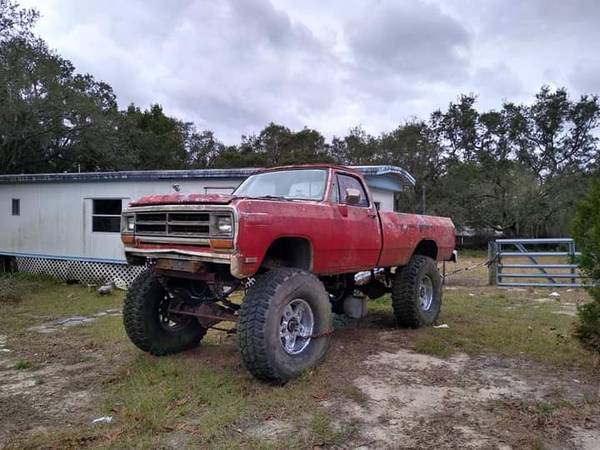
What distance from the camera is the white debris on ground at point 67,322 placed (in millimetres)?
7484

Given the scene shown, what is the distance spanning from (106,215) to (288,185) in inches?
331

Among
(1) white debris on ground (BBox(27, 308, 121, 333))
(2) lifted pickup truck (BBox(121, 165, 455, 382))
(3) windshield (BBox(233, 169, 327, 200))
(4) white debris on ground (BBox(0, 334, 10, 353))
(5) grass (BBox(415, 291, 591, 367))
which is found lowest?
(4) white debris on ground (BBox(0, 334, 10, 353))

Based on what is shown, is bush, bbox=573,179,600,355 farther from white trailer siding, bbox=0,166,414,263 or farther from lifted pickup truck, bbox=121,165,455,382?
white trailer siding, bbox=0,166,414,263

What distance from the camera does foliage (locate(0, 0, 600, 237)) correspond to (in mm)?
20781

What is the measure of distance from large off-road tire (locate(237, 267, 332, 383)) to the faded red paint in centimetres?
30

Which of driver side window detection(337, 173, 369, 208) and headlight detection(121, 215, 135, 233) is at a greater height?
driver side window detection(337, 173, 369, 208)

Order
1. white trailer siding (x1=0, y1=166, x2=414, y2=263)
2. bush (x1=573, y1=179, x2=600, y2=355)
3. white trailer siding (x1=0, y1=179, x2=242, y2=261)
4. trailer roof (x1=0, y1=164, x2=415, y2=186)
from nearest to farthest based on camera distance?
bush (x1=573, y1=179, x2=600, y2=355) → trailer roof (x1=0, y1=164, x2=415, y2=186) → white trailer siding (x1=0, y1=166, x2=414, y2=263) → white trailer siding (x1=0, y1=179, x2=242, y2=261)

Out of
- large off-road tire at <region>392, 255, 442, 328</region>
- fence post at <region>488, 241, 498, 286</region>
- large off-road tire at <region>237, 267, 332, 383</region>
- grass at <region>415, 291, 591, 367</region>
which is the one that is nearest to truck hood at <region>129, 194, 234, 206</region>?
large off-road tire at <region>237, 267, 332, 383</region>

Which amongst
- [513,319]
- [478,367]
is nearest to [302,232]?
[478,367]

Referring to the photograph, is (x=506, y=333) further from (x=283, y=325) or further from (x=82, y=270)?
(x=82, y=270)

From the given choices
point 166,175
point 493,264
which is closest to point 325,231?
point 166,175

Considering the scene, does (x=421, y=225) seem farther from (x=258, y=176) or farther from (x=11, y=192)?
(x=11, y=192)

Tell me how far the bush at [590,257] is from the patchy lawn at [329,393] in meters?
0.32

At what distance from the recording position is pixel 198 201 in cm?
437
